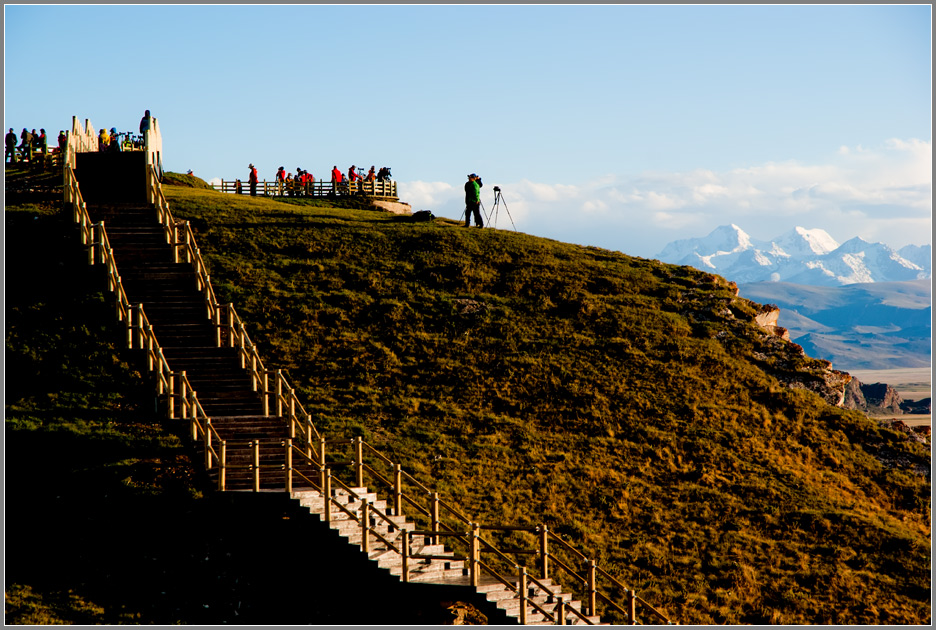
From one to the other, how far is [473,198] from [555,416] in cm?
1957

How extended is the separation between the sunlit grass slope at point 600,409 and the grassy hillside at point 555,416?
0.31ft

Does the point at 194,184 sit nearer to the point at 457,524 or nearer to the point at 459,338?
the point at 459,338

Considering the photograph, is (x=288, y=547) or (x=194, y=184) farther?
(x=194, y=184)

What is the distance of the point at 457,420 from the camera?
1404 inches

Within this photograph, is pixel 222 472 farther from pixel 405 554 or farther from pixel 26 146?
pixel 26 146

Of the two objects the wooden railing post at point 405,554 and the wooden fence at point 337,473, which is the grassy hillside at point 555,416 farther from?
the wooden railing post at point 405,554

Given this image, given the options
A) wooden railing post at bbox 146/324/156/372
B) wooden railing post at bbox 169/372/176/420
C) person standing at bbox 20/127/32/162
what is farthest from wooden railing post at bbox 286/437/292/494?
person standing at bbox 20/127/32/162

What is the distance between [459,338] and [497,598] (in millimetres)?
21369

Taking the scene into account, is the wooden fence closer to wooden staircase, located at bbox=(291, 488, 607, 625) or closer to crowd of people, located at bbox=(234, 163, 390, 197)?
wooden staircase, located at bbox=(291, 488, 607, 625)

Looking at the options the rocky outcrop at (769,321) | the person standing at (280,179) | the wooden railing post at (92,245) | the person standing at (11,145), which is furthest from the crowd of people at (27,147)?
the rocky outcrop at (769,321)

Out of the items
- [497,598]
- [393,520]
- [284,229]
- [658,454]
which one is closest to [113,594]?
[393,520]

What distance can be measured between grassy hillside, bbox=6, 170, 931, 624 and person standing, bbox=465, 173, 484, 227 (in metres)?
1.71

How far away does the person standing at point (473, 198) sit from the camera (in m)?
51.7

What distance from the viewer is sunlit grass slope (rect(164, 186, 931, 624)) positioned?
29.0m
